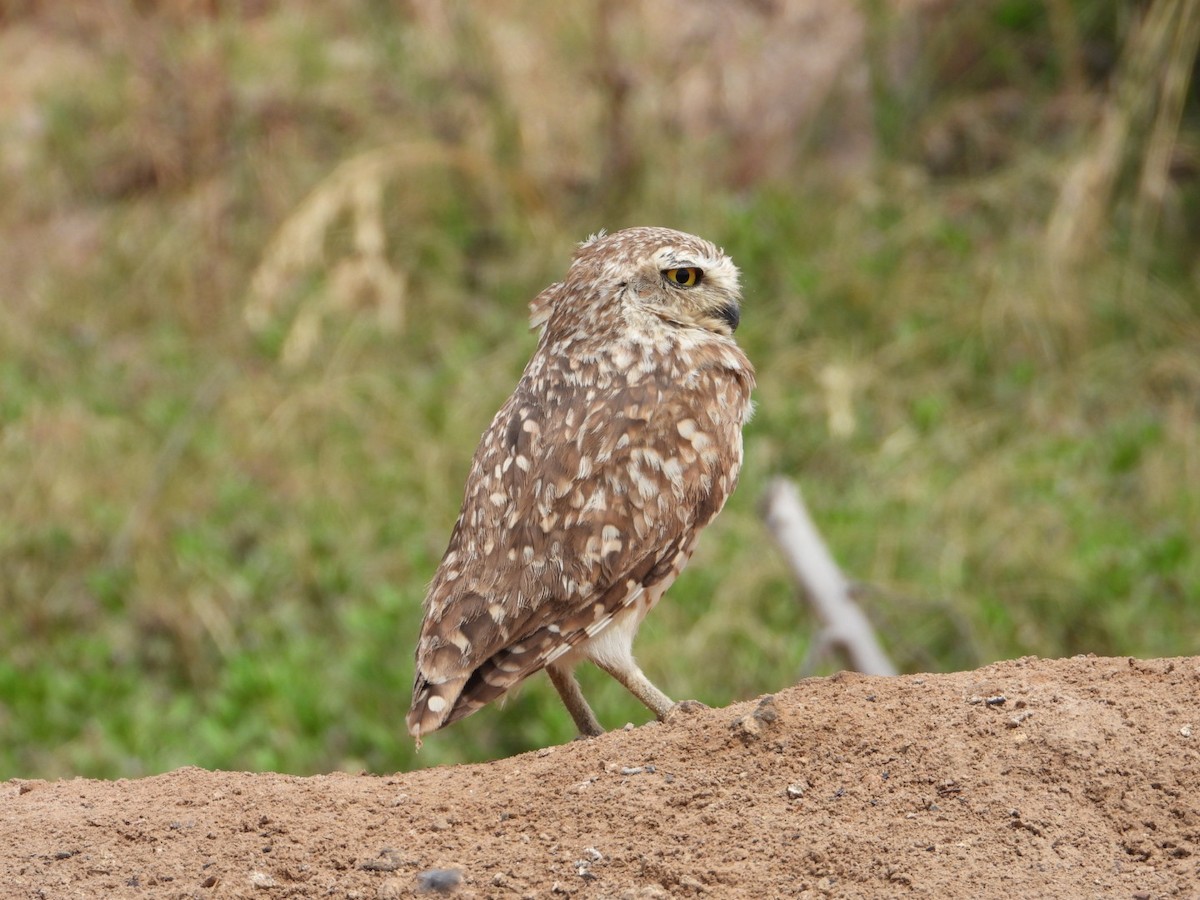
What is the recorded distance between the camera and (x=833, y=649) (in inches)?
263

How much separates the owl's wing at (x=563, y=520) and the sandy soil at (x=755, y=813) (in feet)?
1.06

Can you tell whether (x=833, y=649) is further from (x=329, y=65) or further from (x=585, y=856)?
(x=329, y=65)

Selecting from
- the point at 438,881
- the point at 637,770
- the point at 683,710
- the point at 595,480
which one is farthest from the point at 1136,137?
the point at 438,881

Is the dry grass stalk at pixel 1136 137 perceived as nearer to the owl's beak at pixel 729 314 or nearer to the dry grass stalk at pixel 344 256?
the dry grass stalk at pixel 344 256

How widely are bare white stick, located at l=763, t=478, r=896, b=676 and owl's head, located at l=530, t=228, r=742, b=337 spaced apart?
221cm

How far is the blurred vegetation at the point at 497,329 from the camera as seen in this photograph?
7676 mm

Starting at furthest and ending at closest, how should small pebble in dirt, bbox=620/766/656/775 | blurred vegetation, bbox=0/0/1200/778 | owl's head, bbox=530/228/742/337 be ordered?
blurred vegetation, bbox=0/0/1200/778
owl's head, bbox=530/228/742/337
small pebble in dirt, bbox=620/766/656/775

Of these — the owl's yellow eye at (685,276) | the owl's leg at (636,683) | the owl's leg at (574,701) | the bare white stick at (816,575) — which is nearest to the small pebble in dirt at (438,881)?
the owl's leg at (636,683)

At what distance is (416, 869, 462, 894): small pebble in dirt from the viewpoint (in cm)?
308

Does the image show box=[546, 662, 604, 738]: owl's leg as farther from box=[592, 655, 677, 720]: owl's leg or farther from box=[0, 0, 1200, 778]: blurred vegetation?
box=[0, 0, 1200, 778]: blurred vegetation

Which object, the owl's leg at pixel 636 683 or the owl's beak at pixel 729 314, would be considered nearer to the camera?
the owl's leg at pixel 636 683

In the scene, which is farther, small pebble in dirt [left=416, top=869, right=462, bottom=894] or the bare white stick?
the bare white stick

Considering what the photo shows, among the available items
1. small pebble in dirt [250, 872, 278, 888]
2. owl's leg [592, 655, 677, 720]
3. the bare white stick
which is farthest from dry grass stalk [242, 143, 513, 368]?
small pebble in dirt [250, 872, 278, 888]

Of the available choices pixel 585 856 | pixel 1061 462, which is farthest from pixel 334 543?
pixel 585 856
